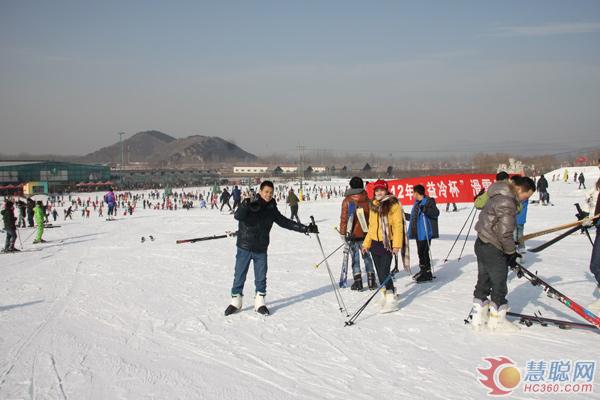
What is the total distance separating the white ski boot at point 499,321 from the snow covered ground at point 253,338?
14cm

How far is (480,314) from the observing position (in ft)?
17.4

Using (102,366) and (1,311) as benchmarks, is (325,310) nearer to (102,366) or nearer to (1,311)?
(102,366)

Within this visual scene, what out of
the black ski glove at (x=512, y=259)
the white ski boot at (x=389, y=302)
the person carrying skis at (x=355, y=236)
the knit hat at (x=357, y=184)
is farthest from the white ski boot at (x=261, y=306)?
the black ski glove at (x=512, y=259)

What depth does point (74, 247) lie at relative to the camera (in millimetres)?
15047

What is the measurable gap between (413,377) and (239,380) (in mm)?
1578

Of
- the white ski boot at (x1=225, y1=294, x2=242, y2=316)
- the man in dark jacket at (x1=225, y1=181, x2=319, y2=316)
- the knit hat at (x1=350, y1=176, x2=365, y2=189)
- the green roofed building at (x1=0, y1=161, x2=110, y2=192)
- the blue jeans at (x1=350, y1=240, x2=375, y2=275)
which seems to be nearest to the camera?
the man in dark jacket at (x1=225, y1=181, x2=319, y2=316)

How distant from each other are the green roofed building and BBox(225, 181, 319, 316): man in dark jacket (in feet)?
245

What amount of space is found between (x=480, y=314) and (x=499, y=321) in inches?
8.5

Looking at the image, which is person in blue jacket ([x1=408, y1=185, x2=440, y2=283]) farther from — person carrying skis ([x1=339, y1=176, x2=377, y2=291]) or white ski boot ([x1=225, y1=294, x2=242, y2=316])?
white ski boot ([x1=225, y1=294, x2=242, y2=316])

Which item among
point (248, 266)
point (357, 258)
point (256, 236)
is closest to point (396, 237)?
point (357, 258)

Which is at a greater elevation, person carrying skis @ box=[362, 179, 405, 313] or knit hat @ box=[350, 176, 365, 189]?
knit hat @ box=[350, 176, 365, 189]

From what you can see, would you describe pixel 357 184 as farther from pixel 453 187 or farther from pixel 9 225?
pixel 9 225

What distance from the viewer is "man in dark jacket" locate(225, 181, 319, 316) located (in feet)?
19.8

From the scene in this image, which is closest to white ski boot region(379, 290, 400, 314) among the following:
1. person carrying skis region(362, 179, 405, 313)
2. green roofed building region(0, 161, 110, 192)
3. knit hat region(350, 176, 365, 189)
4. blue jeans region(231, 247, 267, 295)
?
person carrying skis region(362, 179, 405, 313)
